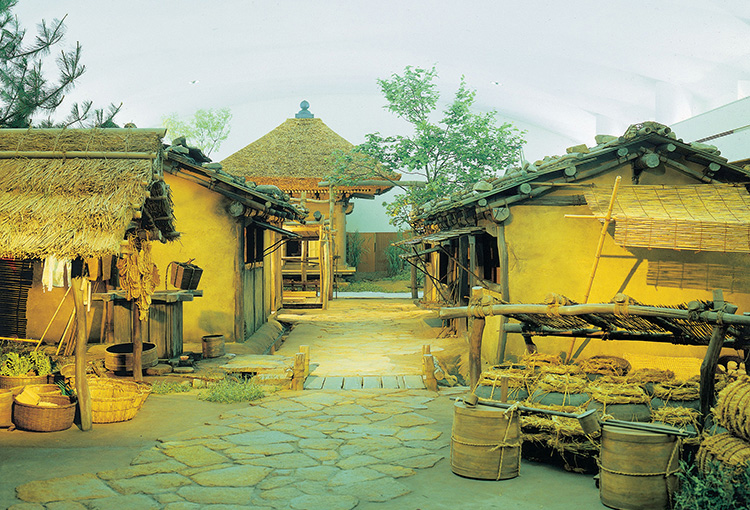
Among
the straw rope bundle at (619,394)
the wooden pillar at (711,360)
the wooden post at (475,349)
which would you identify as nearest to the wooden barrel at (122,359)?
the wooden post at (475,349)

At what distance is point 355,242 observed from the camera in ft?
106

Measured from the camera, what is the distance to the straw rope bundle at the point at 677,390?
6.15 m

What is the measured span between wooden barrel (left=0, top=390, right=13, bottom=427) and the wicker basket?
5 centimetres

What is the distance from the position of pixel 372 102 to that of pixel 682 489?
37.0 metres

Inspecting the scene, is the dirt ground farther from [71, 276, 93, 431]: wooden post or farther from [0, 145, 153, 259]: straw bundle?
[0, 145, 153, 259]: straw bundle

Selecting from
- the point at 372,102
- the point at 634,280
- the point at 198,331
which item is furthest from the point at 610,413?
the point at 372,102

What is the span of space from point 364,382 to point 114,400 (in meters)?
3.96

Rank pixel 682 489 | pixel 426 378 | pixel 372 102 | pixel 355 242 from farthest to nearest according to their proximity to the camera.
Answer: pixel 372 102 < pixel 355 242 < pixel 426 378 < pixel 682 489

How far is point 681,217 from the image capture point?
9.10m

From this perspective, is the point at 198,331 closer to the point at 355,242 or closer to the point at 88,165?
the point at 88,165

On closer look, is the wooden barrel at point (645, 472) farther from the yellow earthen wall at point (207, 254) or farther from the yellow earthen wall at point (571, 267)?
the yellow earthen wall at point (207, 254)

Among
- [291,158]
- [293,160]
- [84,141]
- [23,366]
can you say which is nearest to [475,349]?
[84,141]

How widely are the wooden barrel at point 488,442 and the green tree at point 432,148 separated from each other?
16.9 metres

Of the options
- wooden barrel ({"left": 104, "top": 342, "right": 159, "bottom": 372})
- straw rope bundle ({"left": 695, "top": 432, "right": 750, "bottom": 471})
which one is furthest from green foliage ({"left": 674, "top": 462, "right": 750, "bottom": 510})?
wooden barrel ({"left": 104, "top": 342, "right": 159, "bottom": 372})
